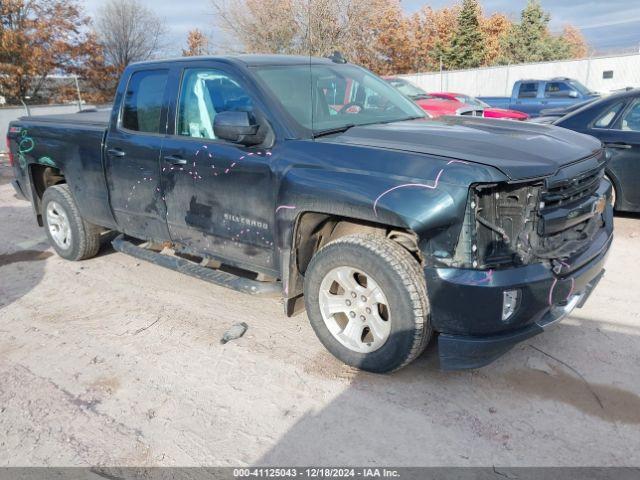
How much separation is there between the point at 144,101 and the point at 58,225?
212cm

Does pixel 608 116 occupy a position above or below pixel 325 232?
above

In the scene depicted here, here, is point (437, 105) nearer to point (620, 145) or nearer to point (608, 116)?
point (608, 116)

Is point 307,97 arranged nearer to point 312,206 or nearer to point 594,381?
point 312,206

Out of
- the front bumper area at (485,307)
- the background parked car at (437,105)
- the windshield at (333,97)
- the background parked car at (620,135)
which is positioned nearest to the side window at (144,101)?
the windshield at (333,97)

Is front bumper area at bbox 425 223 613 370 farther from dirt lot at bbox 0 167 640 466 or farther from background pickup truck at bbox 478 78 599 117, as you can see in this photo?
background pickup truck at bbox 478 78 599 117

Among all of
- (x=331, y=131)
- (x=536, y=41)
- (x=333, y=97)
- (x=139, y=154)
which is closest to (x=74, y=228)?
(x=139, y=154)

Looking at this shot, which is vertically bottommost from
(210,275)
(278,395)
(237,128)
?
(278,395)

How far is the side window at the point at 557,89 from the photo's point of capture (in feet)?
50.0

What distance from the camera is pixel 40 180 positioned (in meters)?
5.91

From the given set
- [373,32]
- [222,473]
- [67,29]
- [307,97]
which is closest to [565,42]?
[373,32]

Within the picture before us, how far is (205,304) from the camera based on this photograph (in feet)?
14.8

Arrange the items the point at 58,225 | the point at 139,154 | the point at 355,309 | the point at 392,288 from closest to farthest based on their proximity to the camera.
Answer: the point at 392,288 < the point at 355,309 < the point at 139,154 < the point at 58,225

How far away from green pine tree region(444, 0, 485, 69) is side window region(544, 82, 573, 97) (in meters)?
2.74

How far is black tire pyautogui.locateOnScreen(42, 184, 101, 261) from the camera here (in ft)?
17.8
